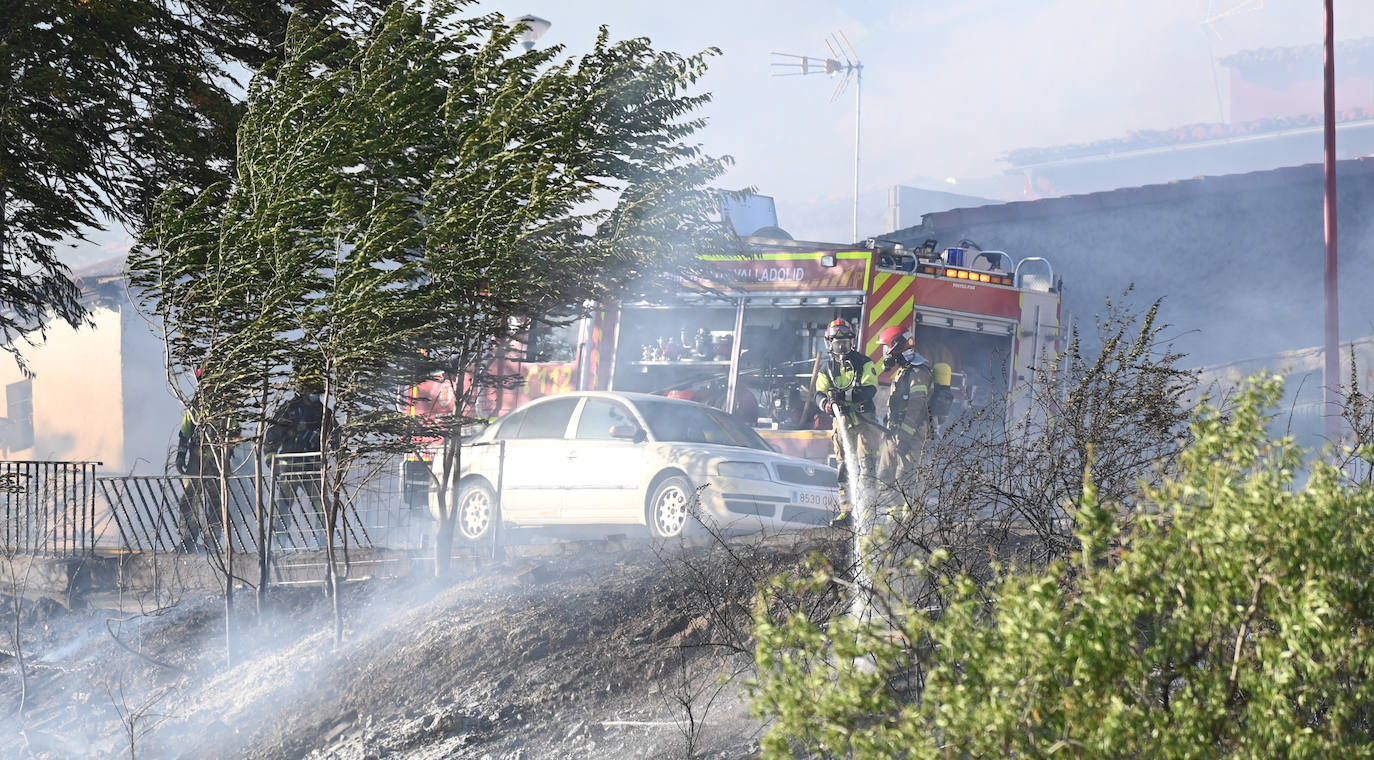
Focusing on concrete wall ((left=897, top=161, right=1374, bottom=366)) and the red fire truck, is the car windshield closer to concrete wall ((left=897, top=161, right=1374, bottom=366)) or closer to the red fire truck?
the red fire truck

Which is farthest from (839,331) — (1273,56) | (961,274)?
(1273,56)

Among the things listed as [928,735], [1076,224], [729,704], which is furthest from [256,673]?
[1076,224]

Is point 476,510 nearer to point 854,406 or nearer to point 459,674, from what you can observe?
point 854,406

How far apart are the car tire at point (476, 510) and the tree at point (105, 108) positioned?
125 inches

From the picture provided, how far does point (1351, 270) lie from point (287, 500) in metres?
14.3

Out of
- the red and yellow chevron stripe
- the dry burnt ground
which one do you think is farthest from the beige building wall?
the red and yellow chevron stripe

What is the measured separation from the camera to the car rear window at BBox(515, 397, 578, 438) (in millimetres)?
11000

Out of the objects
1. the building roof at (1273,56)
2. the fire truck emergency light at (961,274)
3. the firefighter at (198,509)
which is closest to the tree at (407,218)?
the firefighter at (198,509)

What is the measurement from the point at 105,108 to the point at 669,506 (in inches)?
213

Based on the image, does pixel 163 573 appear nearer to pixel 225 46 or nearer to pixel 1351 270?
pixel 225 46

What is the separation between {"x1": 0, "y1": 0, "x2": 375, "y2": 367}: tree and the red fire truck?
11.0ft

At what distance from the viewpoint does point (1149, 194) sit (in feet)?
63.6

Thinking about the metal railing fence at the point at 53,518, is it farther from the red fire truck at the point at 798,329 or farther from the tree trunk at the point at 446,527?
the tree trunk at the point at 446,527

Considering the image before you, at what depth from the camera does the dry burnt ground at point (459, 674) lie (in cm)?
651
